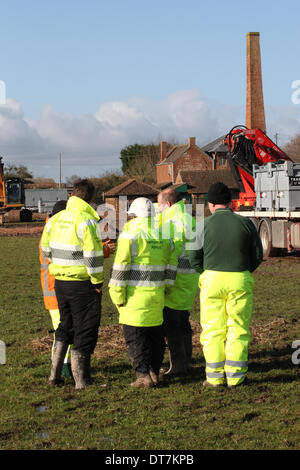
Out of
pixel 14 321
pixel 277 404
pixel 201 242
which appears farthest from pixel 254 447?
pixel 14 321

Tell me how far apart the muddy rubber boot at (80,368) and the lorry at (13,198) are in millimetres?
45406

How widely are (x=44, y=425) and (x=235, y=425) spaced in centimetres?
164

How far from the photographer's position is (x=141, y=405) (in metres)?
6.14

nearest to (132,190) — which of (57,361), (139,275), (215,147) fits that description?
(215,147)

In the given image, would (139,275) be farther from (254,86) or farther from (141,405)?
(254,86)

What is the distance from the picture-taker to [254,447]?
196 inches

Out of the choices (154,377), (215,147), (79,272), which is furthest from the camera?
(215,147)

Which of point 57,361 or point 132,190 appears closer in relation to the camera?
point 57,361

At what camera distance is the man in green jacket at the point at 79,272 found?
6.57 m

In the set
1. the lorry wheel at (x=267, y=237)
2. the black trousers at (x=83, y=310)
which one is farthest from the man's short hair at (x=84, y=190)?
the lorry wheel at (x=267, y=237)

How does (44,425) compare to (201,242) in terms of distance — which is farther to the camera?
(201,242)

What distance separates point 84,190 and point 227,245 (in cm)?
156

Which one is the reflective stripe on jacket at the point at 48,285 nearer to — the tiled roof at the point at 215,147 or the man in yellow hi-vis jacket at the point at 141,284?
the man in yellow hi-vis jacket at the point at 141,284
